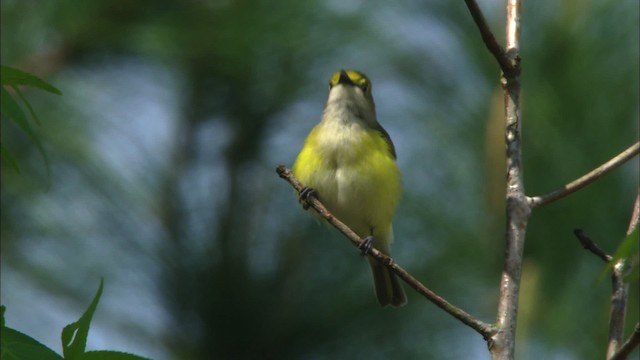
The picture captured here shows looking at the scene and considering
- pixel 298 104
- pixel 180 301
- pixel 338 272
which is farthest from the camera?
pixel 298 104

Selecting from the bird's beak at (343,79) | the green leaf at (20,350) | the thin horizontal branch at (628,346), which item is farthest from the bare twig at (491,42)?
the bird's beak at (343,79)

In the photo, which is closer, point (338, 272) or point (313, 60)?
point (338, 272)

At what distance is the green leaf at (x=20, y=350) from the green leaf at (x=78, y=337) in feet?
0.27

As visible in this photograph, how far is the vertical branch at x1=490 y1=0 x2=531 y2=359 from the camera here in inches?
67.7

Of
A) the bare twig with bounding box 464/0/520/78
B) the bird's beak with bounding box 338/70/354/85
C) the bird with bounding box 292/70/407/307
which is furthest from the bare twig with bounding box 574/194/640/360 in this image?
the bird's beak with bounding box 338/70/354/85

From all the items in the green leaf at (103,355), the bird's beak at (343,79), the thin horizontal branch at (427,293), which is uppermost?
the bird's beak at (343,79)

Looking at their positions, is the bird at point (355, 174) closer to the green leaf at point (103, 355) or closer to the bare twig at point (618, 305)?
the bare twig at point (618, 305)

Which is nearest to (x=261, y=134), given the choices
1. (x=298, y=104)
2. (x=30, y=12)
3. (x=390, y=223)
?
(x=298, y=104)

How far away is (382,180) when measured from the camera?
3.66 meters

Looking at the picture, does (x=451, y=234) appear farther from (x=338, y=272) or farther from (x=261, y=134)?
(x=261, y=134)

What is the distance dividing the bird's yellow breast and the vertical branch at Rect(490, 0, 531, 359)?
166 centimetres

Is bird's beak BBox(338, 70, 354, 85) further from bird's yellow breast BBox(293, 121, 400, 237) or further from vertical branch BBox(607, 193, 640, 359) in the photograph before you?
vertical branch BBox(607, 193, 640, 359)

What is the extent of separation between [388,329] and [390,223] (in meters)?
0.40

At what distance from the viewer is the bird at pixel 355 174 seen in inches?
143
